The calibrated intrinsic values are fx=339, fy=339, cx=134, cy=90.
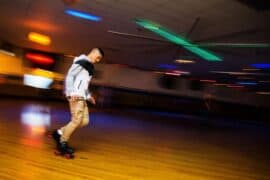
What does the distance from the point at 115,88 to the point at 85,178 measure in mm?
13881

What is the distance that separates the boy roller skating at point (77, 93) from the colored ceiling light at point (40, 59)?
12215 mm

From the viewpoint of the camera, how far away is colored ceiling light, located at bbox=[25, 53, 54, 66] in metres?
14.8

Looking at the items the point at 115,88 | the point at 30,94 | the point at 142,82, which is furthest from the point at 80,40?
the point at 142,82

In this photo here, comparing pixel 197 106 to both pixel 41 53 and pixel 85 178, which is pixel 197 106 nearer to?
pixel 41 53

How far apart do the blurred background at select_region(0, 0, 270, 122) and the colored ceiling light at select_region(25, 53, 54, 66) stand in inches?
1.9

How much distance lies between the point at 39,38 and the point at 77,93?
962cm

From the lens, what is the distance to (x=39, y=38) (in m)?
12.2

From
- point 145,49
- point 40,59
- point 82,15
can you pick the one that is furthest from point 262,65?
point 40,59

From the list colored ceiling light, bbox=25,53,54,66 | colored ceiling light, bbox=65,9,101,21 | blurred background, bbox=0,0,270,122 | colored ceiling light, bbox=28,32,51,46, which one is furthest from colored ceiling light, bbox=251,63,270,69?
colored ceiling light, bbox=25,53,54,66

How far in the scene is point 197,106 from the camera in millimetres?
19781

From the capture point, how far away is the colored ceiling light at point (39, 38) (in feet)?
38.8

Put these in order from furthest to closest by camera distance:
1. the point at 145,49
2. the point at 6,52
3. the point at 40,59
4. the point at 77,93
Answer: the point at 40,59 → the point at 6,52 → the point at 145,49 → the point at 77,93

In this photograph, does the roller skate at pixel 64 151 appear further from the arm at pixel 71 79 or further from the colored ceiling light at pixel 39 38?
the colored ceiling light at pixel 39 38

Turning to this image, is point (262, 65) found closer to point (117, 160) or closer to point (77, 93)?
point (117, 160)
